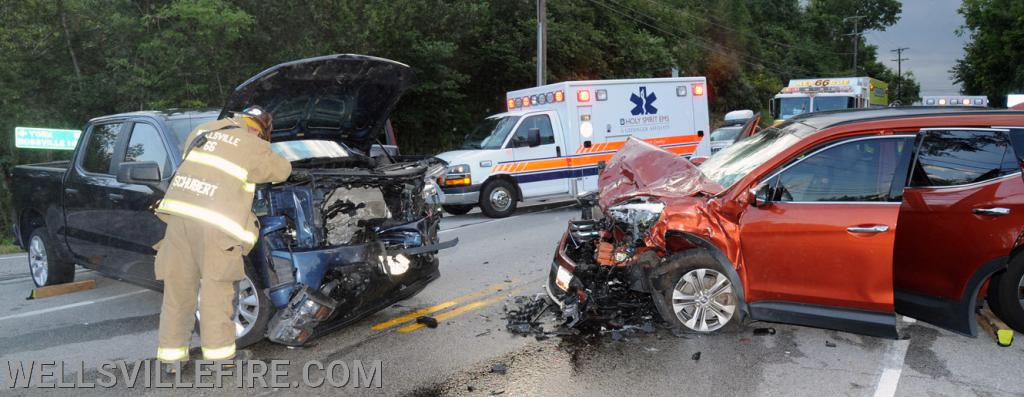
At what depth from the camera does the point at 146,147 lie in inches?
228

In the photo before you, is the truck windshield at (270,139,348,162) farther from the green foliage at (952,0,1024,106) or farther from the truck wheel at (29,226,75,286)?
the green foliage at (952,0,1024,106)

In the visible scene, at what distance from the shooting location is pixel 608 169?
6.31 m

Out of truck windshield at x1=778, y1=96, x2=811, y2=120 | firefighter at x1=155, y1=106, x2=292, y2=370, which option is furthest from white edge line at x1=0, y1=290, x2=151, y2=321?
truck windshield at x1=778, y1=96, x2=811, y2=120

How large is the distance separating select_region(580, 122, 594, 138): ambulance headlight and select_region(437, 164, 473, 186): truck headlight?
2334mm

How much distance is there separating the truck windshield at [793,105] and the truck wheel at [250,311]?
2082 cm

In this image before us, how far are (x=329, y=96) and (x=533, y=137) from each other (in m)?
7.30

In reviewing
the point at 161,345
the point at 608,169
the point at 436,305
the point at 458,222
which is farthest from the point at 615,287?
the point at 458,222

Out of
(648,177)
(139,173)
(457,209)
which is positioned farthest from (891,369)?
(457,209)

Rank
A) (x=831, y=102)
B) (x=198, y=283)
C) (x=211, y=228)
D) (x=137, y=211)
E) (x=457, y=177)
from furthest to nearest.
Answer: (x=831, y=102) → (x=457, y=177) → (x=137, y=211) → (x=198, y=283) → (x=211, y=228)

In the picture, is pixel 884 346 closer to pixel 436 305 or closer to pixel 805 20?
pixel 436 305

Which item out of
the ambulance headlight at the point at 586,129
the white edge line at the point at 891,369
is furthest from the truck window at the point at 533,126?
the white edge line at the point at 891,369

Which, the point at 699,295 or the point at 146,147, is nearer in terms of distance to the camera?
the point at 699,295

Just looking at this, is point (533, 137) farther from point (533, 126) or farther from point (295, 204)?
point (295, 204)

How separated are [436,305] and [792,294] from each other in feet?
9.79
